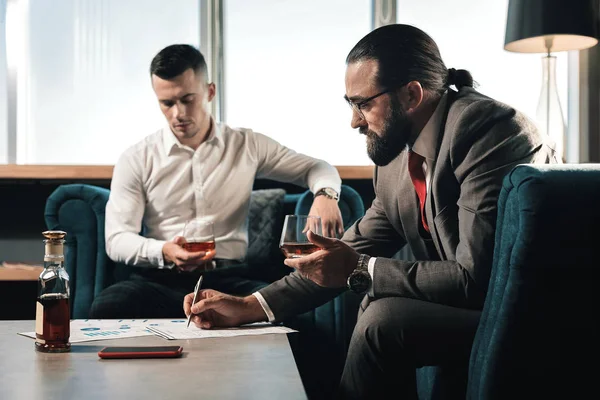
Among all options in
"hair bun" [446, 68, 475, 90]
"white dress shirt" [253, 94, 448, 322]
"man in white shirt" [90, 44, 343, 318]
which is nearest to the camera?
"white dress shirt" [253, 94, 448, 322]

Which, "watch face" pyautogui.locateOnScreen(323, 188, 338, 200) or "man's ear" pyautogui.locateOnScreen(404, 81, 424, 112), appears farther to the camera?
"watch face" pyautogui.locateOnScreen(323, 188, 338, 200)

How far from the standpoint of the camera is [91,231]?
2729 mm

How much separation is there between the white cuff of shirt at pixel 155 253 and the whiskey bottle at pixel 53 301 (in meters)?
1.15

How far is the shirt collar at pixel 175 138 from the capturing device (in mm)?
2812

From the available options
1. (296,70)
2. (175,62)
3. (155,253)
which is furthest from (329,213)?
(296,70)

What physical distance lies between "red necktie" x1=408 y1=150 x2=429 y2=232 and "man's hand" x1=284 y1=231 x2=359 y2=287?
271mm

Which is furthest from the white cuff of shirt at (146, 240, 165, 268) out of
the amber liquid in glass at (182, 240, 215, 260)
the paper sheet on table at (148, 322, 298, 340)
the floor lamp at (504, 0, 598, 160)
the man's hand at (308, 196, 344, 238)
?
the floor lamp at (504, 0, 598, 160)

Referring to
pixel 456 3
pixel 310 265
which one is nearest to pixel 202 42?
pixel 456 3

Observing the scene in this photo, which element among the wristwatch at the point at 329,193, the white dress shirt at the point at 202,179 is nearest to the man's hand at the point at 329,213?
the wristwatch at the point at 329,193

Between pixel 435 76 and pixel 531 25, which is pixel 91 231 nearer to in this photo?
pixel 435 76

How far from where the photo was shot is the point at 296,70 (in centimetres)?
402

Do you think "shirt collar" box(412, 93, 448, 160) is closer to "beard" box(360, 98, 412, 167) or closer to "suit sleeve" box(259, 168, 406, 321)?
"beard" box(360, 98, 412, 167)

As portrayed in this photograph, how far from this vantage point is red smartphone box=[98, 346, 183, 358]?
125 cm

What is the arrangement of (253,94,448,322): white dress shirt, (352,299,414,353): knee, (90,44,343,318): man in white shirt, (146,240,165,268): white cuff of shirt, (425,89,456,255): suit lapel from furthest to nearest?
(90,44,343,318): man in white shirt → (146,240,165,268): white cuff of shirt → (253,94,448,322): white dress shirt → (425,89,456,255): suit lapel → (352,299,414,353): knee
